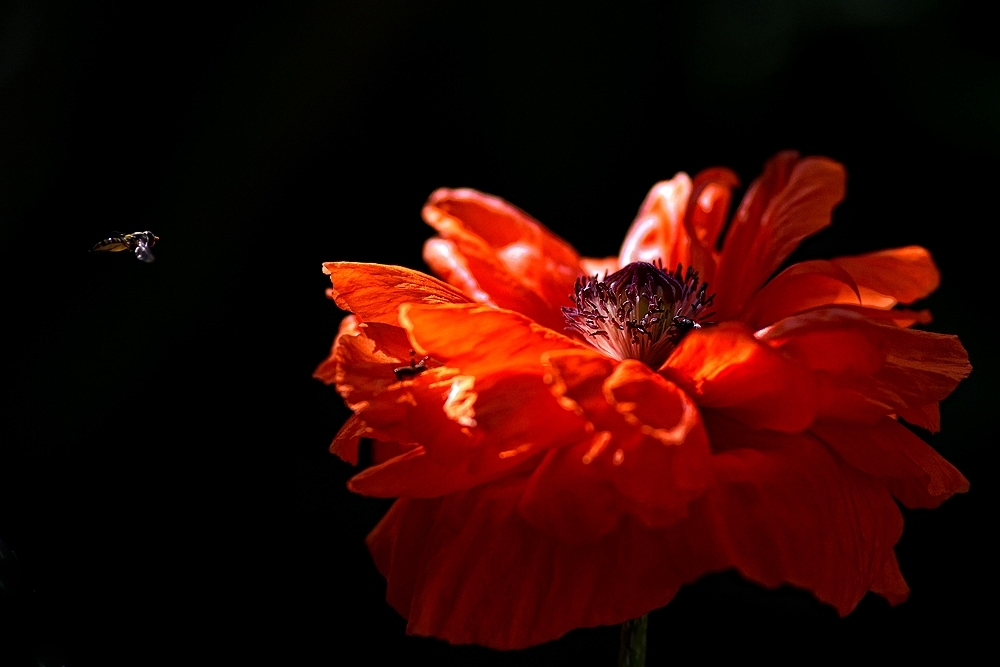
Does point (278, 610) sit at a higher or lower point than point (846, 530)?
lower

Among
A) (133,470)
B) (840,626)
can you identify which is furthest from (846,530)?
(133,470)

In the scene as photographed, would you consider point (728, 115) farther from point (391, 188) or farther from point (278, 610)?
point (278, 610)

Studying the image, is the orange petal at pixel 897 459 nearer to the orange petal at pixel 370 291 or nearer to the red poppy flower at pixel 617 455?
the red poppy flower at pixel 617 455

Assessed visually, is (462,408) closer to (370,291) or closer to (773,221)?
(370,291)

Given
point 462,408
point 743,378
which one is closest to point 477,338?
point 462,408

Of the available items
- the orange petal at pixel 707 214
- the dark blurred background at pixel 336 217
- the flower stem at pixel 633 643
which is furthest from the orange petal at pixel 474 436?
the dark blurred background at pixel 336 217
